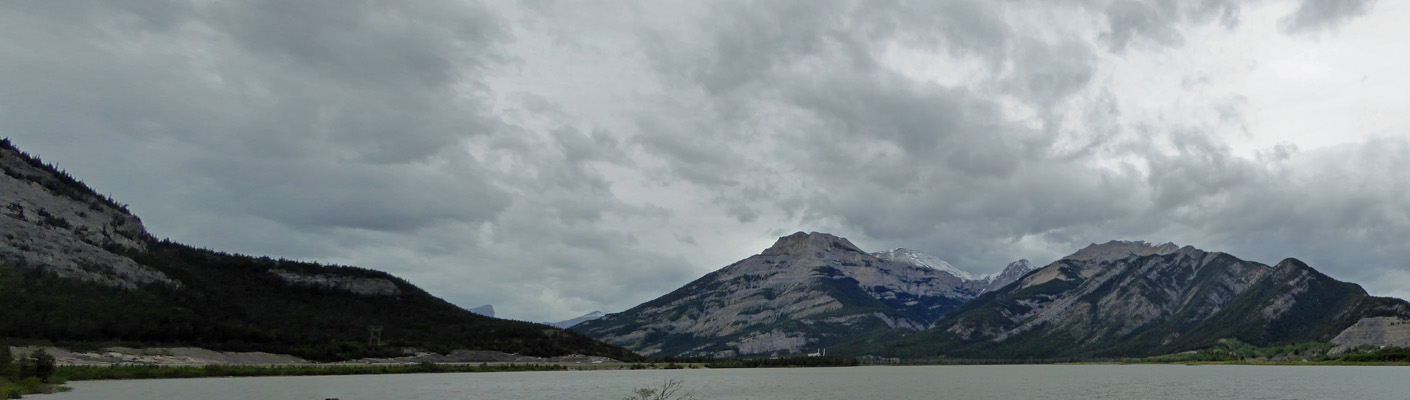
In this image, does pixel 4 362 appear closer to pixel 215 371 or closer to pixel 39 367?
pixel 39 367

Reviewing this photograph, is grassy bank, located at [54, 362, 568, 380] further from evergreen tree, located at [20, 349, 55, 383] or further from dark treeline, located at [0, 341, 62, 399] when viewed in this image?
evergreen tree, located at [20, 349, 55, 383]

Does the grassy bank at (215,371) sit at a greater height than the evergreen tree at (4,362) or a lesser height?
lesser

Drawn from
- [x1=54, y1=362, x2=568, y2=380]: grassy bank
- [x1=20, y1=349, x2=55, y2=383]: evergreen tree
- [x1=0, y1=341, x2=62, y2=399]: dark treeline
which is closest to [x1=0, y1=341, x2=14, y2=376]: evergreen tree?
[x1=0, y1=341, x2=62, y2=399]: dark treeline

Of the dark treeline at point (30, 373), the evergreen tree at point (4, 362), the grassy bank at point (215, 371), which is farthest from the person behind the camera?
the grassy bank at point (215, 371)

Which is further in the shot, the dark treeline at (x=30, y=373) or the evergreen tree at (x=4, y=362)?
the evergreen tree at (x=4, y=362)

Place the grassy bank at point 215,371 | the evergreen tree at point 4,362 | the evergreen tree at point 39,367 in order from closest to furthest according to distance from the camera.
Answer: the evergreen tree at point 4,362 → the evergreen tree at point 39,367 → the grassy bank at point 215,371

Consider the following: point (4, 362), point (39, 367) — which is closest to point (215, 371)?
point (39, 367)

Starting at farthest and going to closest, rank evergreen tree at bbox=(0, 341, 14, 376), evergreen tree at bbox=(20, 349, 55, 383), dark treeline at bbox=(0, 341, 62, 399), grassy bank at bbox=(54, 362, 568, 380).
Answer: grassy bank at bbox=(54, 362, 568, 380) < evergreen tree at bbox=(20, 349, 55, 383) < evergreen tree at bbox=(0, 341, 14, 376) < dark treeline at bbox=(0, 341, 62, 399)

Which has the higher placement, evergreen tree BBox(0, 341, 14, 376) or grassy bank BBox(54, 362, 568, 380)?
evergreen tree BBox(0, 341, 14, 376)

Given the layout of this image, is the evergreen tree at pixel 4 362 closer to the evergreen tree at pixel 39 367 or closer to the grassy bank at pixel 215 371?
the evergreen tree at pixel 39 367

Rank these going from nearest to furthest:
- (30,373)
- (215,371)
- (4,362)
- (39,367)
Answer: (4,362) → (30,373) → (39,367) → (215,371)

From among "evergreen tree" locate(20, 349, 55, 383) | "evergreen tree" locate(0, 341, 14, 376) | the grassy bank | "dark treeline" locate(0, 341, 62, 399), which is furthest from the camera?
the grassy bank

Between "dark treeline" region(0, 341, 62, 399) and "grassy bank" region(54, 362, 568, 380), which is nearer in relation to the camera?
"dark treeline" region(0, 341, 62, 399)

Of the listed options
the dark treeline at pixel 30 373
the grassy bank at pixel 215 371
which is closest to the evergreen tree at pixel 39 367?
the dark treeline at pixel 30 373
